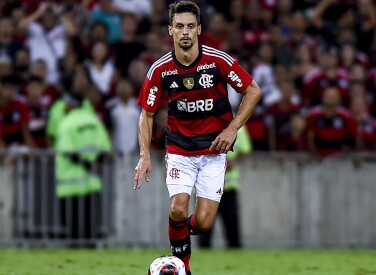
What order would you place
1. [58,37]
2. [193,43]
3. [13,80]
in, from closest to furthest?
[193,43] → [13,80] → [58,37]

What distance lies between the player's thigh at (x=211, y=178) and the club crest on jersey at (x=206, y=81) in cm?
73

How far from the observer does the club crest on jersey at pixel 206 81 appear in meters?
10.7

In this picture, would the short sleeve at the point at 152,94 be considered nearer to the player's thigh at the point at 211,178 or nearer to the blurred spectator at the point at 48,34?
Answer: the player's thigh at the point at 211,178

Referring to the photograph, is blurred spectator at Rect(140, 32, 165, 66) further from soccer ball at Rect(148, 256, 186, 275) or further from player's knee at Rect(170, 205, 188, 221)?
soccer ball at Rect(148, 256, 186, 275)

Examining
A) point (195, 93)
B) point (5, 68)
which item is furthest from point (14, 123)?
point (195, 93)

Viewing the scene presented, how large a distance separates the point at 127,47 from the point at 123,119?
2163 mm

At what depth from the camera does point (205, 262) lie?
14180 millimetres

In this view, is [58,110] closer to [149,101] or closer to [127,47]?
[127,47]

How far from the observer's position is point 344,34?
21062 mm

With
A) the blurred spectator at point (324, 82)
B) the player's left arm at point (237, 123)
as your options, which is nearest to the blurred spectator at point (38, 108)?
the blurred spectator at point (324, 82)

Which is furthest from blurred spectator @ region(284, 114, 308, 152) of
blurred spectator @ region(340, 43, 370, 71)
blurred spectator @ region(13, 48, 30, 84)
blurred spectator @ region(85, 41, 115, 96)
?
blurred spectator @ region(13, 48, 30, 84)

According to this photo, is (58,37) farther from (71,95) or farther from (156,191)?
(156,191)

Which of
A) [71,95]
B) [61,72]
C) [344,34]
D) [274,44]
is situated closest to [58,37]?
[61,72]

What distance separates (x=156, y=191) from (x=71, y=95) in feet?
6.83
